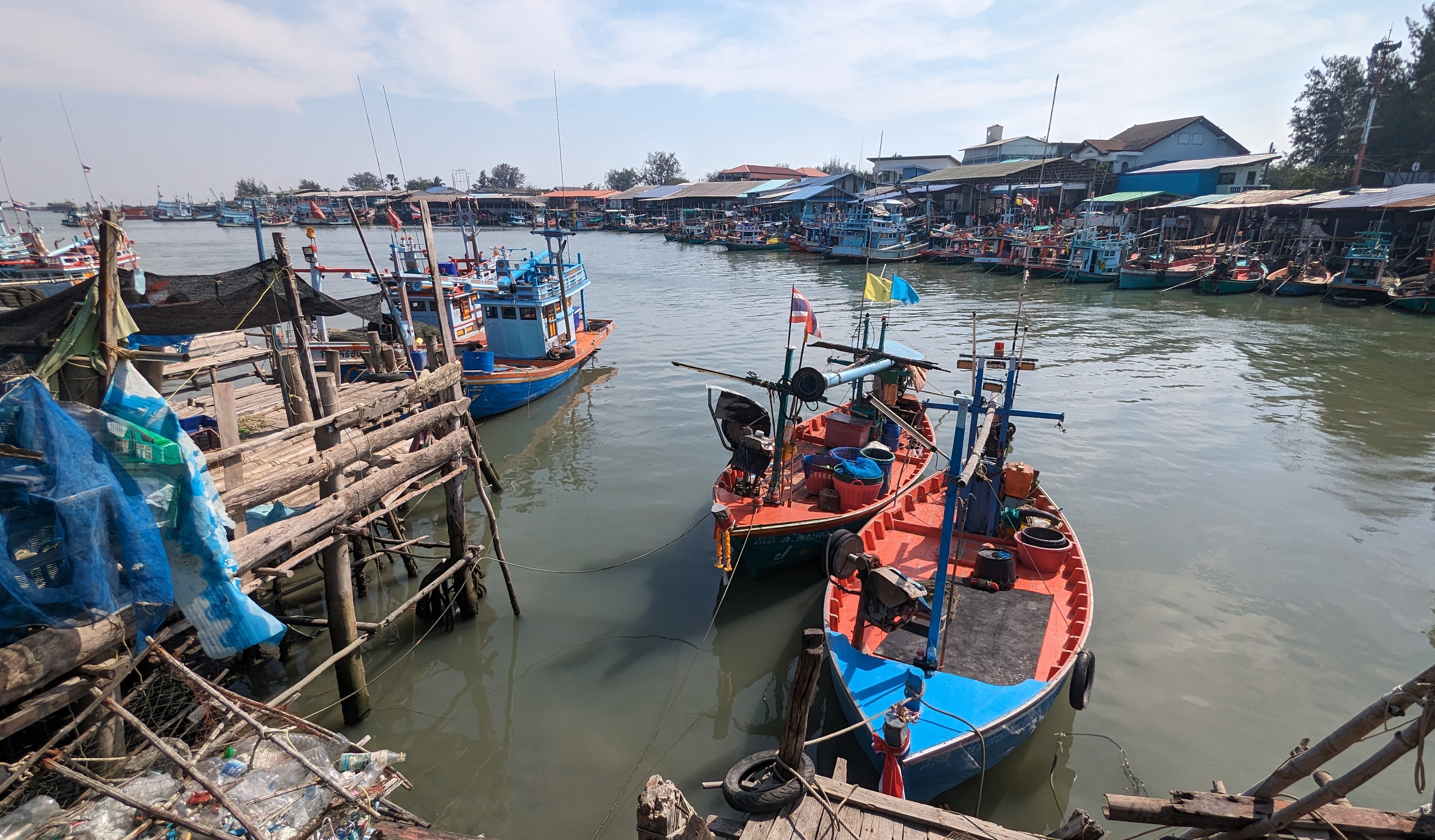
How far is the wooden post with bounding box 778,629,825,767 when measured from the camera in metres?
4.76

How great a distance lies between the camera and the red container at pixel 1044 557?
31.9ft

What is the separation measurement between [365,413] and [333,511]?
1553mm

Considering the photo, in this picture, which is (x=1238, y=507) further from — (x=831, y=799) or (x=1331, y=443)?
(x=831, y=799)

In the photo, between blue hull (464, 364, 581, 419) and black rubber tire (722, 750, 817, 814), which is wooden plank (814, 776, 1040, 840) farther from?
blue hull (464, 364, 581, 419)

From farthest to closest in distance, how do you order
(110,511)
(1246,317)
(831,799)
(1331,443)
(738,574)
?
(1246,317) → (1331,443) → (738,574) → (831,799) → (110,511)

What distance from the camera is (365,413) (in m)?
8.05

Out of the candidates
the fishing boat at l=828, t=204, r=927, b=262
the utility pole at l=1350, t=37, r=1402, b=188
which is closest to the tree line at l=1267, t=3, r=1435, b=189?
the utility pole at l=1350, t=37, r=1402, b=188

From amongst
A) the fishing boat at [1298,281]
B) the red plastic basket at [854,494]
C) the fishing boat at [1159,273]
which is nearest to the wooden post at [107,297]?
the red plastic basket at [854,494]

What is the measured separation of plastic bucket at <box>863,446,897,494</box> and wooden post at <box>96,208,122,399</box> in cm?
1029

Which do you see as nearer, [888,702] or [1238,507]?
[888,702]

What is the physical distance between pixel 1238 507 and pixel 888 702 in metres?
12.6

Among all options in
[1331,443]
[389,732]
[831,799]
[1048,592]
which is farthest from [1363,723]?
[1331,443]

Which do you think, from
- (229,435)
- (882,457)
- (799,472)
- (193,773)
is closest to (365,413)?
(229,435)

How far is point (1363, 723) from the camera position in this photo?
4094 mm
